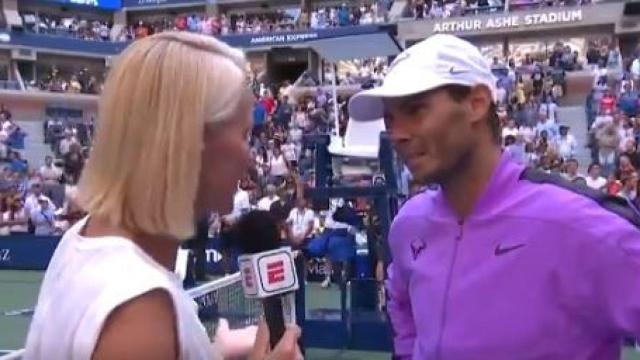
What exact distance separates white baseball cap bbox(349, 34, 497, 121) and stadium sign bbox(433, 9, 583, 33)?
33.4m

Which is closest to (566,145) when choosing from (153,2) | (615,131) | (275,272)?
(615,131)

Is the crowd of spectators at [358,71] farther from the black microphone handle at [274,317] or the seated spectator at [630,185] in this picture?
the black microphone handle at [274,317]

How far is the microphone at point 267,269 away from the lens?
72.4 inches

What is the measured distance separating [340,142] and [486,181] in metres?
6.29

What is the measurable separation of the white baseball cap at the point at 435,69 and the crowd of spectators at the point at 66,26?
43.7m

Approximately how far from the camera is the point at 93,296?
→ 140 cm

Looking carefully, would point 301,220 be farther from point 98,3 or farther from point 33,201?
point 98,3

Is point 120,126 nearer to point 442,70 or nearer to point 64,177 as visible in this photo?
point 442,70

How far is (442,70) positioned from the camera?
2.16m

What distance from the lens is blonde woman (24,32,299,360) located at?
139 centimetres

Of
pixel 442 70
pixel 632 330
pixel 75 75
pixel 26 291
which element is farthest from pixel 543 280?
pixel 75 75

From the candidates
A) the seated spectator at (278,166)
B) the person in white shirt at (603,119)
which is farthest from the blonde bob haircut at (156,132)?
the person in white shirt at (603,119)

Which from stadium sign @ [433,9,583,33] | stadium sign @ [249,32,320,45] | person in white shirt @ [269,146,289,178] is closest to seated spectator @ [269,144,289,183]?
person in white shirt @ [269,146,289,178]

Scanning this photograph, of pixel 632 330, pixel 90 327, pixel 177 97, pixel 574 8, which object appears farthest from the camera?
pixel 574 8
